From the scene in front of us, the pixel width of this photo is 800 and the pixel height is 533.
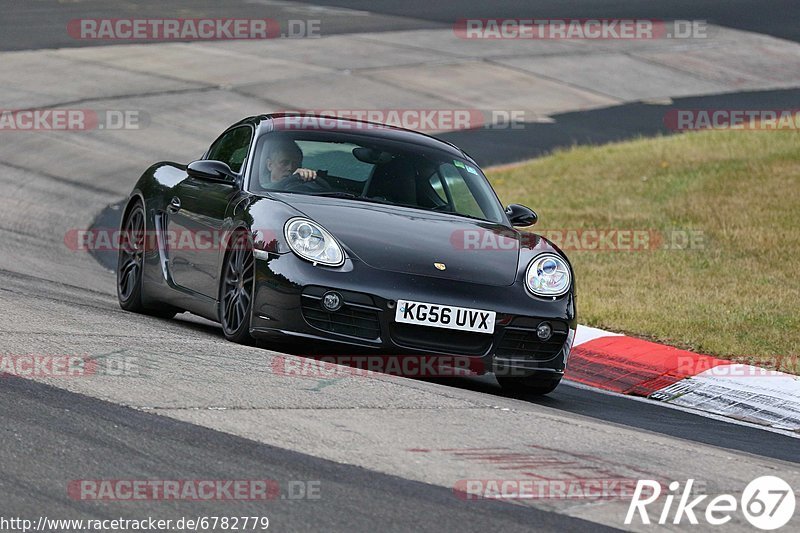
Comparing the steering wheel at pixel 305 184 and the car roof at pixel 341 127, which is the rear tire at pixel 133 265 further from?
the steering wheel at pixel 305 184

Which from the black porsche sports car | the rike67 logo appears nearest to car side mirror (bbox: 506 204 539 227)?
the black porsche sports car

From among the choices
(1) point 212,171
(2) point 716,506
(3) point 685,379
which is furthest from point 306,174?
(2) point 716,506

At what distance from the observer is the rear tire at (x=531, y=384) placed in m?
8.11

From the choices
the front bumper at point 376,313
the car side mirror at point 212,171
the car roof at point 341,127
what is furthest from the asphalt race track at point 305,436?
the car roof at point 341,127

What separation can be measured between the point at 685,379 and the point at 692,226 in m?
6.01

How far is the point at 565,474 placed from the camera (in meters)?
5.54

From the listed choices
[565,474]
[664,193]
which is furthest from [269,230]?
[664,193]

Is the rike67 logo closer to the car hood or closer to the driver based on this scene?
the car hood

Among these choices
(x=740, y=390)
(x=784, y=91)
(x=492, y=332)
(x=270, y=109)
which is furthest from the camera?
(x=784, y=91)

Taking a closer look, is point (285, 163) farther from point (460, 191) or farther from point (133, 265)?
point (133, 265)

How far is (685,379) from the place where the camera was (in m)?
9.25

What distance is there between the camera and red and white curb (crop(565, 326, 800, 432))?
8.62 metres

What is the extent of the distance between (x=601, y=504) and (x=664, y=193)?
12034 millimetres

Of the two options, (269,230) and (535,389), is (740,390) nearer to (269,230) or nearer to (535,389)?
(535,389)
